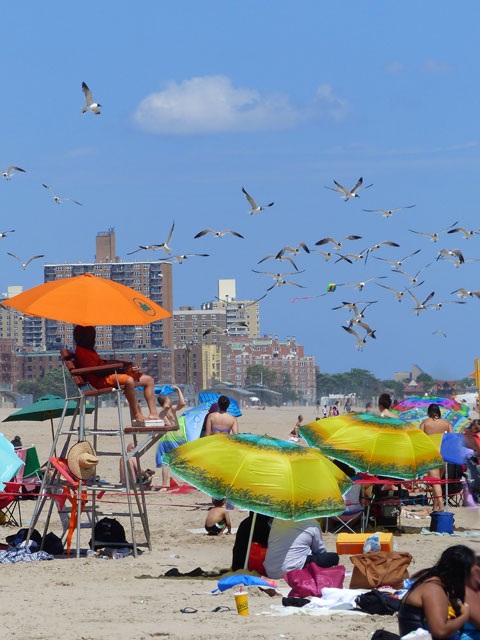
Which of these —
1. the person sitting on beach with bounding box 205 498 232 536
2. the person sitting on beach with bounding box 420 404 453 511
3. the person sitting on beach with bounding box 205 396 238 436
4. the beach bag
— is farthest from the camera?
the person sitting on beach with bounding box 420 404 453 511

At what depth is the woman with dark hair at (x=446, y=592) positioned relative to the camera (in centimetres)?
524

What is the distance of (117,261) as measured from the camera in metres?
167

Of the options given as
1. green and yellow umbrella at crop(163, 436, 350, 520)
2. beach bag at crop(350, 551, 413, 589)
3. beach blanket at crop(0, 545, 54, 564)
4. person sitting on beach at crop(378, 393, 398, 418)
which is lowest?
beach blanket at crop(0, 545, 54, 564)

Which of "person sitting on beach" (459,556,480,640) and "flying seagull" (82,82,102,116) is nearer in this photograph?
"person sitting on beach" (459,556,480,640)

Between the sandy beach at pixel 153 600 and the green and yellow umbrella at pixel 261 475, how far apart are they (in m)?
0.64

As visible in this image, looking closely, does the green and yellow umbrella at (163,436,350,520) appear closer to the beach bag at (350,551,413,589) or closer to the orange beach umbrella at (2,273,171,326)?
the beach bag at (350,551,413,589)

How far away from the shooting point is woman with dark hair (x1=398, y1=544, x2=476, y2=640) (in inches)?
206

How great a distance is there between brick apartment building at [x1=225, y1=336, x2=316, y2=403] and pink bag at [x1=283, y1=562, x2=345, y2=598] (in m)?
159

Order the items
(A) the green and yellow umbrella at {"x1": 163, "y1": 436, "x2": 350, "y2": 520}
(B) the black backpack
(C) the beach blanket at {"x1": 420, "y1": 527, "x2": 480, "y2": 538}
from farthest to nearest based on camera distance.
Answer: (C) the beach blanket at {"x1": 420, "y1": 527, "x2": 480, "y2": 538}
(B) the black backpack
(A) the green and yellow umbrella at {"x1": 163, "y1": 436, "x2": 350, "y2": 520}

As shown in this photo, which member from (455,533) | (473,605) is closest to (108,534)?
(455,533)

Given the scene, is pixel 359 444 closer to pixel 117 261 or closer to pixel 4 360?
pixel 4 360

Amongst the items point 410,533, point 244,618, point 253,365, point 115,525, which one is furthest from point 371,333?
point 253,365

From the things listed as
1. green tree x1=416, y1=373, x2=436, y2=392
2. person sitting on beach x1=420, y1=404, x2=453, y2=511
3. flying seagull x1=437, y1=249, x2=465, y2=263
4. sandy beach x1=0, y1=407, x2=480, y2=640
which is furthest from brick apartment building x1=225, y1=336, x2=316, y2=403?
sandy beach x1=0, y1=407, x2=480, y2=640

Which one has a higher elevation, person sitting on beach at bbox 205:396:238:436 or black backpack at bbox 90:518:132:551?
person sitting on beach at bbox 205:396:238:436
